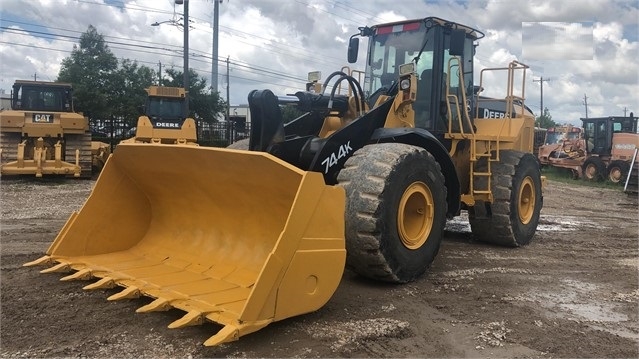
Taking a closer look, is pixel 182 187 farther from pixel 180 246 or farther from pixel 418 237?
pixel 418 237

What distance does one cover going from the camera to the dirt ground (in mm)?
3398

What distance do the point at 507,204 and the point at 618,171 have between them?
1867cm

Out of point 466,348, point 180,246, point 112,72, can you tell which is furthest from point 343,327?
point 112,72

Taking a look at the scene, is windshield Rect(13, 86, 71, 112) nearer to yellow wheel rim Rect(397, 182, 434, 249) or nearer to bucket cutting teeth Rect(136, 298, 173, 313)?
yellow wheel rim Rect(397, 182, 434, 249)

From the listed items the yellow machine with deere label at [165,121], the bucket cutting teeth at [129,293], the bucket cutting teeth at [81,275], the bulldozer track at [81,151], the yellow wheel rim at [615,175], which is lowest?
the bucket cutting teeth at [81,275]

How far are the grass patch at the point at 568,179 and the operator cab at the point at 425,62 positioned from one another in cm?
1712

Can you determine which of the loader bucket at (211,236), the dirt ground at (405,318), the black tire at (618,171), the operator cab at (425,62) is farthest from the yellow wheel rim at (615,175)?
the loader bucket at (211,236)

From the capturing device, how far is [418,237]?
16.5ft

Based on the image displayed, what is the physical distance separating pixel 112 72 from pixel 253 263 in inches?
1212

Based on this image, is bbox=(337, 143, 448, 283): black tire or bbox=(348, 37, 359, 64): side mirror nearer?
bbox=(337, 143, 448, 283): black tire

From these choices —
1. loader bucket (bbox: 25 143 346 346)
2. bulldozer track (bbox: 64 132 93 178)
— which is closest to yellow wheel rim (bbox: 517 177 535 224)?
loader bucket (bbox: 25 143 346 346)

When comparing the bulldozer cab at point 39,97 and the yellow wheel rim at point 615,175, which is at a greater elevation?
the bulldozer cab at point 39,97

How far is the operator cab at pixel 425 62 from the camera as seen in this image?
6340 millimetres

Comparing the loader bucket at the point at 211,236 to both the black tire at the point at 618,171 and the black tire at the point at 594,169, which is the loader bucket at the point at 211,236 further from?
the black tire at the point at 594,169
